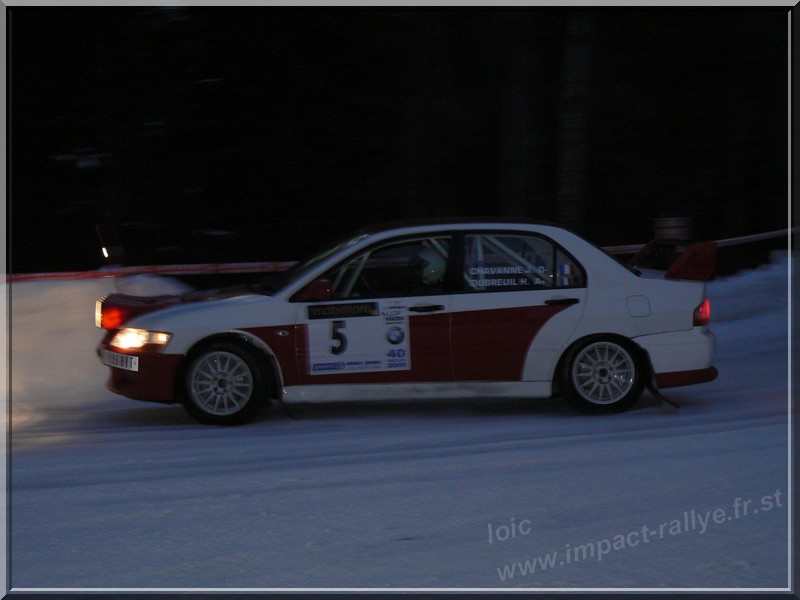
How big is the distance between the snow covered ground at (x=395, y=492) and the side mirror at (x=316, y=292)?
0.89 meters

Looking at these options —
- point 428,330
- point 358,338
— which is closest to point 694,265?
point 428,330

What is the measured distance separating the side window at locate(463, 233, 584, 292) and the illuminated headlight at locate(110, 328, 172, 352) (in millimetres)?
2146

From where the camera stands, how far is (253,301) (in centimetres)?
814

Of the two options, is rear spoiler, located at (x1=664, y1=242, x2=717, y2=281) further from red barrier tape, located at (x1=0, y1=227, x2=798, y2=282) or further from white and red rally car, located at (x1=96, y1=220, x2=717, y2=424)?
red barrier tape, located at (x1=0, y1=227, x2=798, y2=282)

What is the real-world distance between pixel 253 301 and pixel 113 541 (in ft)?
9.62

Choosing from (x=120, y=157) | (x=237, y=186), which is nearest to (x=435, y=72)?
(x=237, y=186)

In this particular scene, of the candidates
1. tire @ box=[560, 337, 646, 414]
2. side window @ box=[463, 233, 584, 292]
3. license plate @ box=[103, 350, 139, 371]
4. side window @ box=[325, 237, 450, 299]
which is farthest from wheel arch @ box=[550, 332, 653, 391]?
license plate @ box=[103, 350, 139, 371]

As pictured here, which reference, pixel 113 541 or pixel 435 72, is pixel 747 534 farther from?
pixel 435 72

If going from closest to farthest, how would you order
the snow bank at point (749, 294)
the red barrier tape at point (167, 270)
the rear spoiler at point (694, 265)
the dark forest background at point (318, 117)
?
the rear spoiler at point (694, 265)
the red barrier tape at point (167, 270)
the snow bank at point (749, 294)
the dark forest background at point (318, 117)

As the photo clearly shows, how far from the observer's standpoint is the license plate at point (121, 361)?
26.4 feet

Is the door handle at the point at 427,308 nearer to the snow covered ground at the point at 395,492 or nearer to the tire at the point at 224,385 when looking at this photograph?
the snow covered ground at the point at 395,492

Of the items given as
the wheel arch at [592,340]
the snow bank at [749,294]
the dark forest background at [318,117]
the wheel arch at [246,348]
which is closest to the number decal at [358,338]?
the wheel arch at [246,348]

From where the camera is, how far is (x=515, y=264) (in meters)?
8.27

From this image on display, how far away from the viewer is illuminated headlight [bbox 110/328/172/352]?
800 cm
